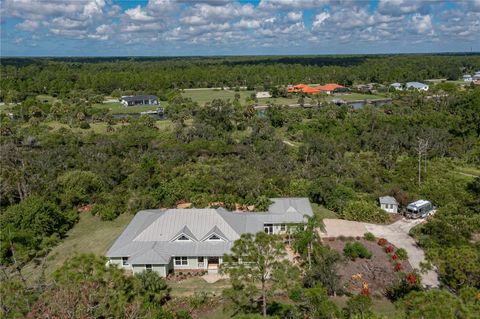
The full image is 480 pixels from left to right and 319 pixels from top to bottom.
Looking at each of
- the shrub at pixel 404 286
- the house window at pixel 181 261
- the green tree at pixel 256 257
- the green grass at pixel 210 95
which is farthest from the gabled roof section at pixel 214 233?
the green grass at pixel 210 95

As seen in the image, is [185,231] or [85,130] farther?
[85,130]

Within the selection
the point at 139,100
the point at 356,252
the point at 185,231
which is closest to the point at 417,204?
the point at 356,252

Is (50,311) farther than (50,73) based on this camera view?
No

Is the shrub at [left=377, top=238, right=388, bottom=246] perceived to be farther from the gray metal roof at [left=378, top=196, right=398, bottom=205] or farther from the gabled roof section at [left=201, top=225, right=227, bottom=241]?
the gabled roof section at [left=201, top=225, right=227, bottom=241]

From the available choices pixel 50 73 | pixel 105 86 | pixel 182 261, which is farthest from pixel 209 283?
pixel 50 73

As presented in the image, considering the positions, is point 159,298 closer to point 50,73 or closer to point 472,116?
point 472,116

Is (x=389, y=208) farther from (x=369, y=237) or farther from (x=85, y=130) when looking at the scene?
(x=85, y=130)

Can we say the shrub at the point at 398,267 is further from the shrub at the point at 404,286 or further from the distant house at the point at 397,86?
the distant house at the point at 397,86
